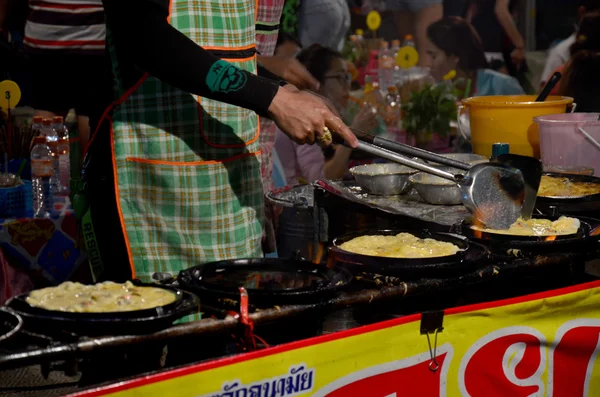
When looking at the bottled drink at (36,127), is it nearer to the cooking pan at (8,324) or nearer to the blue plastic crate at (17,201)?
the blue plastic crate at (17,201)

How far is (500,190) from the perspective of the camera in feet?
8.16

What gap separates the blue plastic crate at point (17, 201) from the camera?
4.05m

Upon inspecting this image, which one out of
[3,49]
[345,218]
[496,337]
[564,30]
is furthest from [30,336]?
[564,30]

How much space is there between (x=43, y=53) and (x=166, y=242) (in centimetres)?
312

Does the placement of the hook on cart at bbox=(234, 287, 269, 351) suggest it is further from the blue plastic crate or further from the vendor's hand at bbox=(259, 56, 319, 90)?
the blue plastic crate

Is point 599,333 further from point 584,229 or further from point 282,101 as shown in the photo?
point 282,101

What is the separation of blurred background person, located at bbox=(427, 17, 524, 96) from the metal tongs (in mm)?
3741

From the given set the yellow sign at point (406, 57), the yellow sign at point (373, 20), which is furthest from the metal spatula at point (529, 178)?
the yellow sign at point (373, 20)

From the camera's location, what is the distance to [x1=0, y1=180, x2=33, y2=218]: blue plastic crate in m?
4.05

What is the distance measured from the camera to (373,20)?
19.3 ft

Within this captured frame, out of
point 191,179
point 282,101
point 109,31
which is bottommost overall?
point 191,179

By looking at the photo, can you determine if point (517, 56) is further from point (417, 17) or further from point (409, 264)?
point (409, 264)

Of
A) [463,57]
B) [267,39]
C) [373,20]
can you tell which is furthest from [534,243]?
[463,57]

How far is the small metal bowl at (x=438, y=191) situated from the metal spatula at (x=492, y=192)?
27 cm
